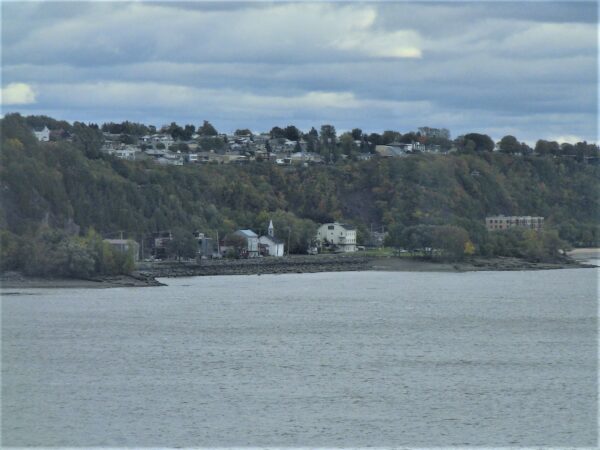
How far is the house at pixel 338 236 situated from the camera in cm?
7669

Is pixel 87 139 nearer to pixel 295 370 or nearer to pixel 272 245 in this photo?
pixel 272 245

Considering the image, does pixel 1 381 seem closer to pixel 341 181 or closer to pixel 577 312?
pixel 577 312

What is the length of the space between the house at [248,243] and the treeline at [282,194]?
4.83 feet

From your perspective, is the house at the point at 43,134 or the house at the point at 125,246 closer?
the house at the point at 125,246

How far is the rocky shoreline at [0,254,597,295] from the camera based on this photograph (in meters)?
49.4

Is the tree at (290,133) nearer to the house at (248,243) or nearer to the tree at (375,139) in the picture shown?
the tree at (375,139)

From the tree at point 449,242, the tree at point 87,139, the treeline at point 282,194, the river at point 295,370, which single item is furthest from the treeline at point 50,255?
the tree at point 87,139

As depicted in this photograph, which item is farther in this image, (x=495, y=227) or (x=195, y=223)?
(x=495, y=227)

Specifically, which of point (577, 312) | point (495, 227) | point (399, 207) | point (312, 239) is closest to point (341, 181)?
point (399, 207)

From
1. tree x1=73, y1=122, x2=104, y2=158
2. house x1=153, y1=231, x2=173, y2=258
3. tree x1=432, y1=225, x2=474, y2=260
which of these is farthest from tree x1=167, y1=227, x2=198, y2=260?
tree x1=73, y1=122, x2=104, y2=158

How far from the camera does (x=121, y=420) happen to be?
840 inches

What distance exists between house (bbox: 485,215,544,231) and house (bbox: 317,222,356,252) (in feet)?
43.8

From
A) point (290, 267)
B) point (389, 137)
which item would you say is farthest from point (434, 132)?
point (290, 267)

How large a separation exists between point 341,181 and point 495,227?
1267 centimetres
